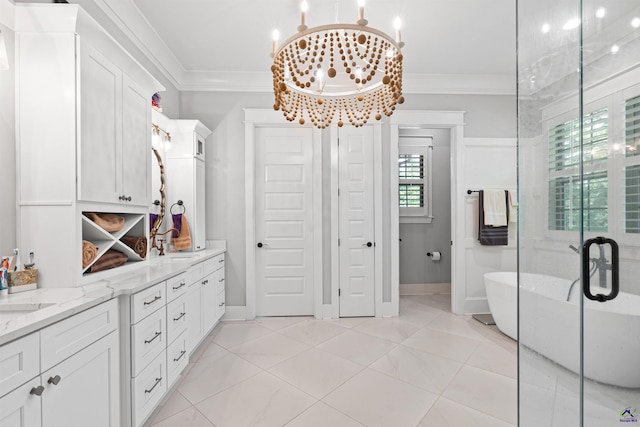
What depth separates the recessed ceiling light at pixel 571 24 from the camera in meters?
1.00

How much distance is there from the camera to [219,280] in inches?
117

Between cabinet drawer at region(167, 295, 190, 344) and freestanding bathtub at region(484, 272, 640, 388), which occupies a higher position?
freestanding bathtub at region(484, 272, 640, 388)

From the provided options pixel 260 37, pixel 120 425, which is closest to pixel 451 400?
pixel 120 425

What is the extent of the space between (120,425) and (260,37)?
305 cm

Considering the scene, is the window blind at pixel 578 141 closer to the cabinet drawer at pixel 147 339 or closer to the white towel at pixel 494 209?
the cabinet drawer at pixel 147 339

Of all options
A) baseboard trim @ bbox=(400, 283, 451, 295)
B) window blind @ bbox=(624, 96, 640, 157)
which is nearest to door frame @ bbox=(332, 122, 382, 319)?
baseboard trim @ bbox=(400, 283, 451, 295)

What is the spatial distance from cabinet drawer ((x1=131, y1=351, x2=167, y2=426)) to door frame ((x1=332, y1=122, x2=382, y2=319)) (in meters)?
1.91

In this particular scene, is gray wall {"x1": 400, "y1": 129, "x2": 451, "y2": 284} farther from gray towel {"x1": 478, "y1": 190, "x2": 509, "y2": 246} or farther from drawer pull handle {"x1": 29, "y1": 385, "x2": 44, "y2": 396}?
drawer pull handle {"x1": 29, "y1": 385, "x2": 44, "y2": 396}

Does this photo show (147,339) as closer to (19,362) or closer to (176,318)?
(176,318)

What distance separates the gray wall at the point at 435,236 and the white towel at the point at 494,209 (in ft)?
3.25

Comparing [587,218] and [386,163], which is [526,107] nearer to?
[587,218]

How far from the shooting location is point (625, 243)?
97 centimetres

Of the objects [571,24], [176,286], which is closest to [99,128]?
[176,286]

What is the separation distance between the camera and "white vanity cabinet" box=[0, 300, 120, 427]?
89 centimetres
